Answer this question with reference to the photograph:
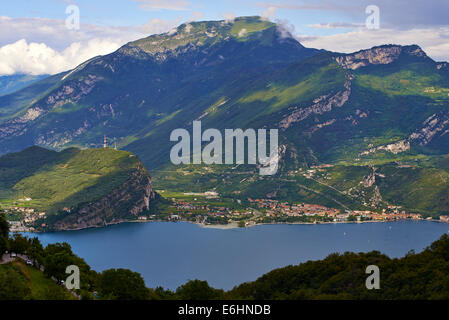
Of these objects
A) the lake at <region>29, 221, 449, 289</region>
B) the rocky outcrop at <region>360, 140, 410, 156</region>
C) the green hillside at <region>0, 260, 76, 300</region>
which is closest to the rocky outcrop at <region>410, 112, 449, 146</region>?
the rocky outcrop at <region>360, 140, 410, 156</region>

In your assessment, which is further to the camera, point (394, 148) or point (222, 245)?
point (394, 148)

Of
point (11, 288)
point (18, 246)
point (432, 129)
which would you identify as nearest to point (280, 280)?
point (11, 288)

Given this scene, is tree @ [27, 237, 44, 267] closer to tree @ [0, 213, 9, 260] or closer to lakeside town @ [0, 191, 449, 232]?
tree @ [0, 213, 9, 260]

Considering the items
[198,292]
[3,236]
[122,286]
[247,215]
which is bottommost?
[198,292]

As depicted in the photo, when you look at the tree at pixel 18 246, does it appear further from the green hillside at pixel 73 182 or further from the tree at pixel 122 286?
the green hillside at pixel 73 182

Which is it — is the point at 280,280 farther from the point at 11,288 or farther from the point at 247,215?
the point at 247,215
